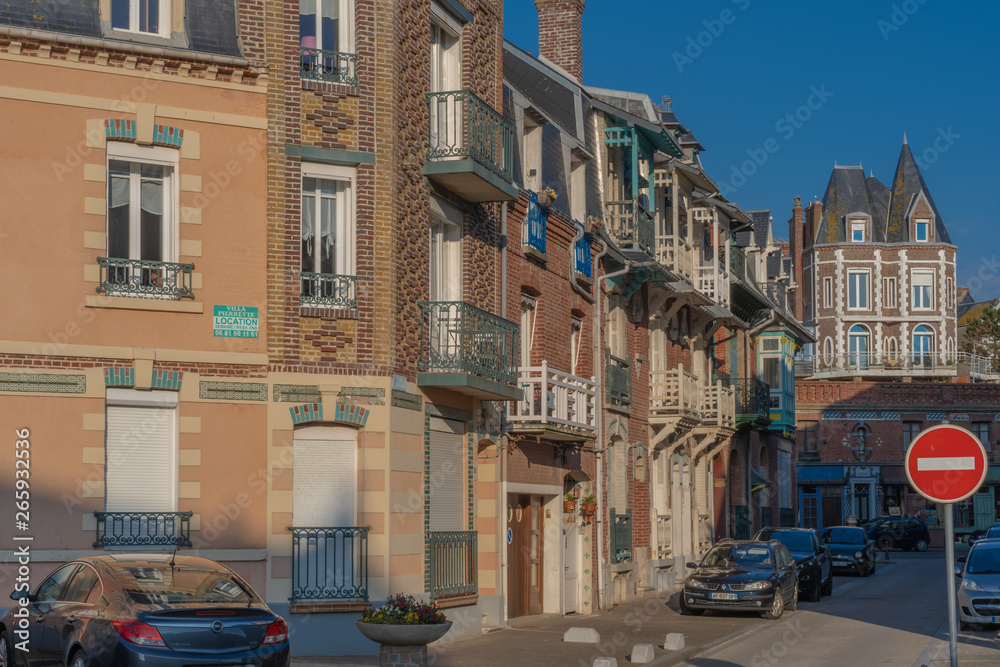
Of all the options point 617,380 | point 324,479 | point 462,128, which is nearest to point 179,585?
point 324,479

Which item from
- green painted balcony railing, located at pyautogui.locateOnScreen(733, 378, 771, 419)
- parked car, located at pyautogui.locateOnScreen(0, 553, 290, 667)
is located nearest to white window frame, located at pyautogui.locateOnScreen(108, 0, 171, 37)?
parked car, located at pyautogui.locateOnScreen(0, 553, 290, 667)

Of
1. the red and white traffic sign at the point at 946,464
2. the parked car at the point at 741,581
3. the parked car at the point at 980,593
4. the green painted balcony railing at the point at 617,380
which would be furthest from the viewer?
the green painted balcony railing at the point at 617,380

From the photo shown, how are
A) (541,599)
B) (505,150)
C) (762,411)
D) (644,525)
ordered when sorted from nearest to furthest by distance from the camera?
(505,150)
(541,599)
(644,525)
(762,411)

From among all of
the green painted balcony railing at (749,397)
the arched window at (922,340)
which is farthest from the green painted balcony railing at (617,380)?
the arched window at (922,340)

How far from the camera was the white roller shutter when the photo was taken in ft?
51.4

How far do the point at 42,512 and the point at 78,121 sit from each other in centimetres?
485

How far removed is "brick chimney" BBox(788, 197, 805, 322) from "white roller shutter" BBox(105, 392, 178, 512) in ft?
235

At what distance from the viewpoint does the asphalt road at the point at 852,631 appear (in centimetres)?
1766

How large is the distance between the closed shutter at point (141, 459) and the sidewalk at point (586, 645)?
8.97 feet

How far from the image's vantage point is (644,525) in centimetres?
3008

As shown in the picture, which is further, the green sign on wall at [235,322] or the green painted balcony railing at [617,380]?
the green painted balcony railing at [617,380]

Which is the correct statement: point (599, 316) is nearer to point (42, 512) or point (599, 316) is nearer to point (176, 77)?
point (176, 77)

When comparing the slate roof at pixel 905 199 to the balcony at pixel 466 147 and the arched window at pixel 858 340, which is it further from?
the balcony at pixel 466 147

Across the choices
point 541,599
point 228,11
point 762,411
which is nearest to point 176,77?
point 228,11
